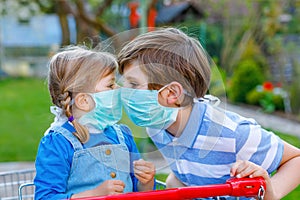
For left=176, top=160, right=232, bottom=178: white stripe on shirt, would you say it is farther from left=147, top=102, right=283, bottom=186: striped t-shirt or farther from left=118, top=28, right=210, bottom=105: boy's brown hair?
left=118, top=28, right=210, bottom=105: boy's brown hair

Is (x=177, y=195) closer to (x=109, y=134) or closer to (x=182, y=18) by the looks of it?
(x=109, y=134)

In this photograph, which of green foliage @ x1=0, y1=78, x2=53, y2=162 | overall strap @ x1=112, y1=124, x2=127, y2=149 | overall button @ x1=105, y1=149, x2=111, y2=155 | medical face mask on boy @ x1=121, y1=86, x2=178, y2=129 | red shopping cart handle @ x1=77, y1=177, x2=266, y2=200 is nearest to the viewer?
red shopping cart handle @ x1=77, y1=177, x2=266, y2=200

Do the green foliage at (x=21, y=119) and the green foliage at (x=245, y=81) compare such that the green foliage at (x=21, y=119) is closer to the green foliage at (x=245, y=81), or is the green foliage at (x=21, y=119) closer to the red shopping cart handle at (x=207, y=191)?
the red shopping cart handle at (x=207, y=191)

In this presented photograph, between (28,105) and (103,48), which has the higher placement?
(103,48)

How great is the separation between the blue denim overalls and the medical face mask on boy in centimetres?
14

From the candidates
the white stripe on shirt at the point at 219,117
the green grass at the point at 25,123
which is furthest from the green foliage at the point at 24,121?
the white stripe on shirt at the point at 219,117

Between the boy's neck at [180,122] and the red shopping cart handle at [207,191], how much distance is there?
0.31 meters

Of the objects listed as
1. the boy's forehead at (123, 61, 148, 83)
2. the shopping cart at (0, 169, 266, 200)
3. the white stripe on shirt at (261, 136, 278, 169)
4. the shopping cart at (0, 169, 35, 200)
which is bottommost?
the shopping cart at (0, 169, 35, 200)

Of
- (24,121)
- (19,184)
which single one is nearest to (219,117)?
(19,184)

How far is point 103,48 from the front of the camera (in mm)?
1898

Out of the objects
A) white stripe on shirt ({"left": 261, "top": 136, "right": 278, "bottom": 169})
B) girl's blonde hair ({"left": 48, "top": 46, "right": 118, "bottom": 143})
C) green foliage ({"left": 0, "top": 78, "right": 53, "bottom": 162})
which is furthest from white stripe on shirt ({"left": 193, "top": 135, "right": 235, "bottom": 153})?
green foliage ({"left": 0, "top": 78, "right": 53, "bottom": 162})

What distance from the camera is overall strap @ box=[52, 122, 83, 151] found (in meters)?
1.86

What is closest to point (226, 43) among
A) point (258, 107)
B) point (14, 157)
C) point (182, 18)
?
point (182, 18)

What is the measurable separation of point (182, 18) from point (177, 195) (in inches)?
578
